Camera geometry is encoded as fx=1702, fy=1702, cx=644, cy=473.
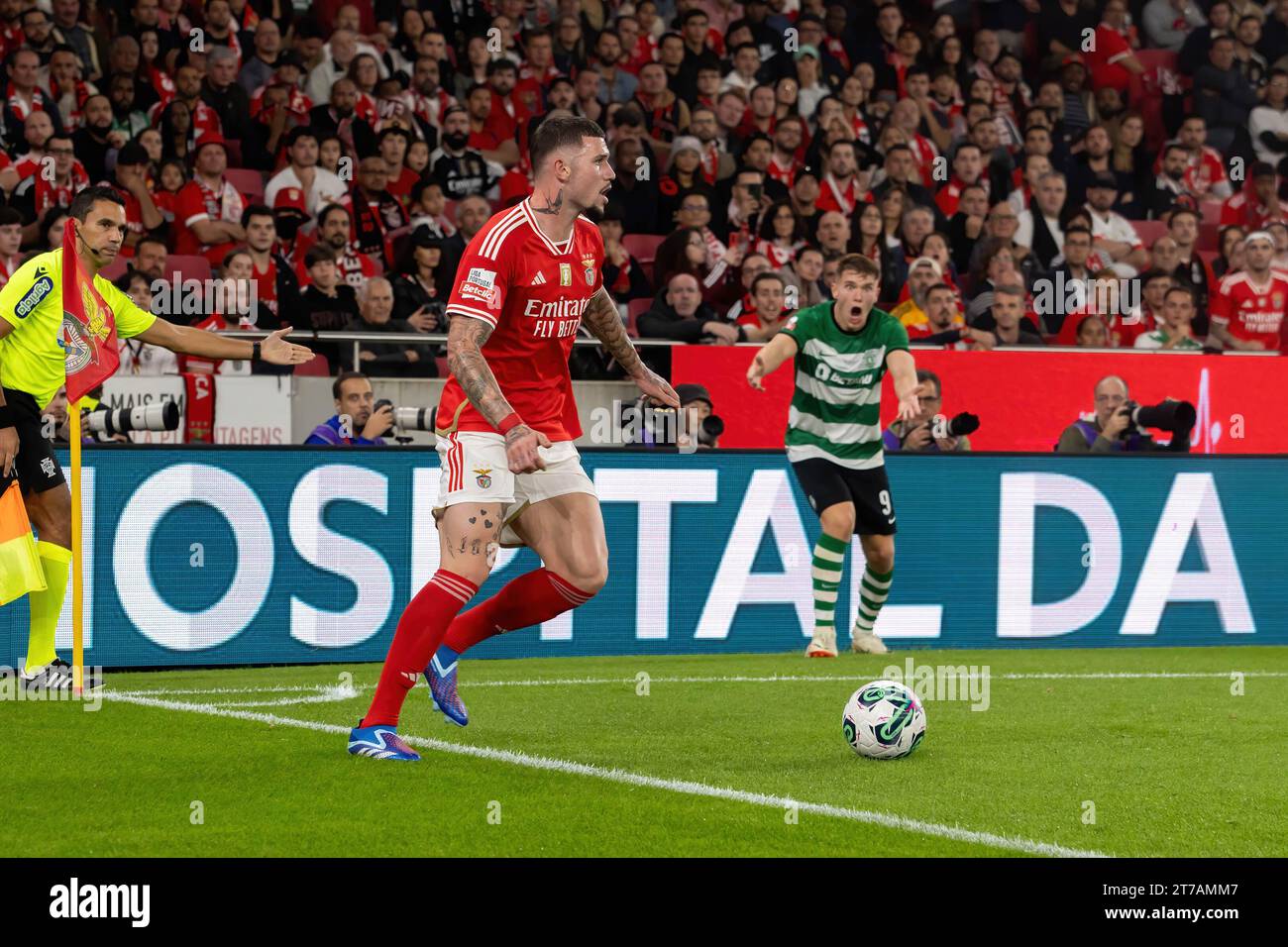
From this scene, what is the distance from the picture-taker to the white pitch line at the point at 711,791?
182 inches

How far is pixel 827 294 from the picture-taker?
14484 millimetres

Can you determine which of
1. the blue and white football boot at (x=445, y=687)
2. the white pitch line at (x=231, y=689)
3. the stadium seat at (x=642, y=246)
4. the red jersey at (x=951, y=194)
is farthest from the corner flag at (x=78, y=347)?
the red jersey at (x=951, y=194)

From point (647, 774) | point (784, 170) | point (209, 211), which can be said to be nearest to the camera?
point (647, 774)

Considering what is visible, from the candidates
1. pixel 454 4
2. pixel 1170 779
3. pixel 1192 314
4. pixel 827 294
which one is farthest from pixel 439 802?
pixel 454 4

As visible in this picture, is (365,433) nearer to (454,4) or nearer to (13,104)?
(13,104)

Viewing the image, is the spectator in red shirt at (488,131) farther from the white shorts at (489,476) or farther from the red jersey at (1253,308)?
the white shorts at (489,476)

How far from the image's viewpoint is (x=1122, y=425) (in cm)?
1191

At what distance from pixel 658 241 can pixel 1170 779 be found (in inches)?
390

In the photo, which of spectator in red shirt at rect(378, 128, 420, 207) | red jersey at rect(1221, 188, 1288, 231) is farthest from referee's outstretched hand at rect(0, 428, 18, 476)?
red jersey at rect(1221, 188, 1288, 231)

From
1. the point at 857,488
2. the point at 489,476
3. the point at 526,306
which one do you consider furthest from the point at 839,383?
the point at 489,476

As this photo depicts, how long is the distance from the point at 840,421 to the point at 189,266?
5783 millimetres

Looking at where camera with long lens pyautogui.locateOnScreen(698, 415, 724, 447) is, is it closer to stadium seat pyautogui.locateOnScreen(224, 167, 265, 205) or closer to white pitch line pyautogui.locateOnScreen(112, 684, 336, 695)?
white pitch line pyautogui.locateOnScreen(112, 684, 336, 695)

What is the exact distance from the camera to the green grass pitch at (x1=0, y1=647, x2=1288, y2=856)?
4.68 metres

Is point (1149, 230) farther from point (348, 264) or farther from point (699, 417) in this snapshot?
point (348, 264)
